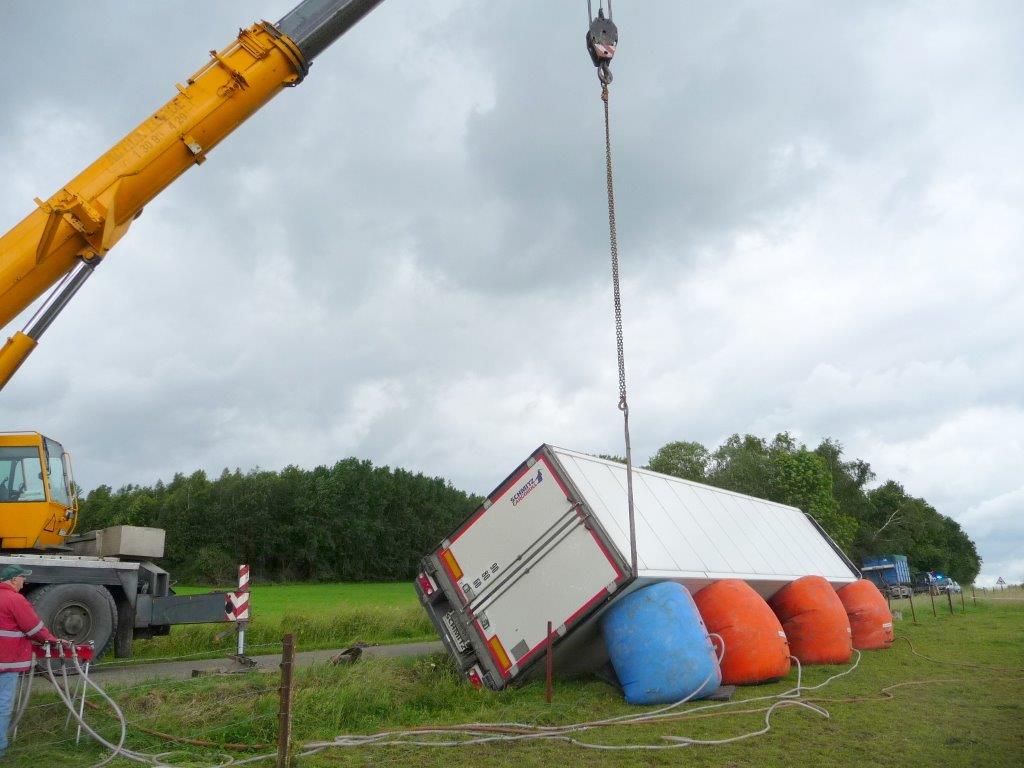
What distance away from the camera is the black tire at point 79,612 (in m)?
10.0

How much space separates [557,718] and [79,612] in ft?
23.3

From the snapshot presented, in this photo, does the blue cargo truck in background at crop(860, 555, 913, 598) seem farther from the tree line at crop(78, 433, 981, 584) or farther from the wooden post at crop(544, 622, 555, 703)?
the wooden post at crop(544, 622, 555, 703)

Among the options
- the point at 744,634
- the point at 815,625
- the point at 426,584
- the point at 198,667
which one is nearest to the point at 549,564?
the point at 426,584

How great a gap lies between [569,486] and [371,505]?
6009 centimetres

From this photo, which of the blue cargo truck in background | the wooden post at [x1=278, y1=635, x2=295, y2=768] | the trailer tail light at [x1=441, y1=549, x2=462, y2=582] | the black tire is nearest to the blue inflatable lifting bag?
the trailer tail light at [x1=441, y1=549, x2=462, y2=582]

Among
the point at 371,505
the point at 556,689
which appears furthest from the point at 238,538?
the point at 556,689

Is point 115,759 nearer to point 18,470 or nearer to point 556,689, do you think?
point 556,689

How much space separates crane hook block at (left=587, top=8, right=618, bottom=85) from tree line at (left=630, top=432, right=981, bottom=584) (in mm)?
46292

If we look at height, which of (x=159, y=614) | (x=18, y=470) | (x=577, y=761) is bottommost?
(x=577, y=761)

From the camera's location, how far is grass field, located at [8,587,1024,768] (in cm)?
586

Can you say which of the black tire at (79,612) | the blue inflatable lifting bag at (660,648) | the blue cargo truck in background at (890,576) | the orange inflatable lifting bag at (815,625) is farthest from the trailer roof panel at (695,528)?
the blue cargo truck in background at (890,576)

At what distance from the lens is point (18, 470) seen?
10.6 m

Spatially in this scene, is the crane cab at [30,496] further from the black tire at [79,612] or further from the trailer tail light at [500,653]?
the trailer tail light at [500,653]

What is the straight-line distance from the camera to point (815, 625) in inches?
446
